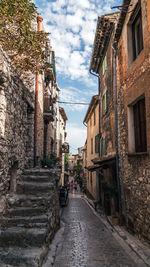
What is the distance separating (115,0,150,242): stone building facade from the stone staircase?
2.99m

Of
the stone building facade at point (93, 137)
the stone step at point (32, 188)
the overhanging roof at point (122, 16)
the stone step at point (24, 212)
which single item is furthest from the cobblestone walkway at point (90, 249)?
the overhanging roof at point (122, 16)

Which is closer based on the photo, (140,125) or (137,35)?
(140,125)

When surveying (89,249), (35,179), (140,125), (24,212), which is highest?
(140,125)

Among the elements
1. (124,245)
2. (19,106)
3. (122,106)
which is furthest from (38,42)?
(124,245)

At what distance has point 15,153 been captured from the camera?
23.2ft

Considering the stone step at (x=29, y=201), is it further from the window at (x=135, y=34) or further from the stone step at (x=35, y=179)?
the window at (x=135, y=34)

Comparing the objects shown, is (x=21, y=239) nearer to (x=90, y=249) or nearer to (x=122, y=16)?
(x=90, y=249)

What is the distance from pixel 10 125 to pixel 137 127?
4.53 metres

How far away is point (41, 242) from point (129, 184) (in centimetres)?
408

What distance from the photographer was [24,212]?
246 inches

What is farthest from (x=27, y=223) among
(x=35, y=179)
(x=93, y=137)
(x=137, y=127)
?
(x=93, y=137)

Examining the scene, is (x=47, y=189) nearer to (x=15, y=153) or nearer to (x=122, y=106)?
(x=15, y=153)

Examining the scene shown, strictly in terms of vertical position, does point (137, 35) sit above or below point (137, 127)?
above

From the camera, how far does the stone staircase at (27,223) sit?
4.71 metres
